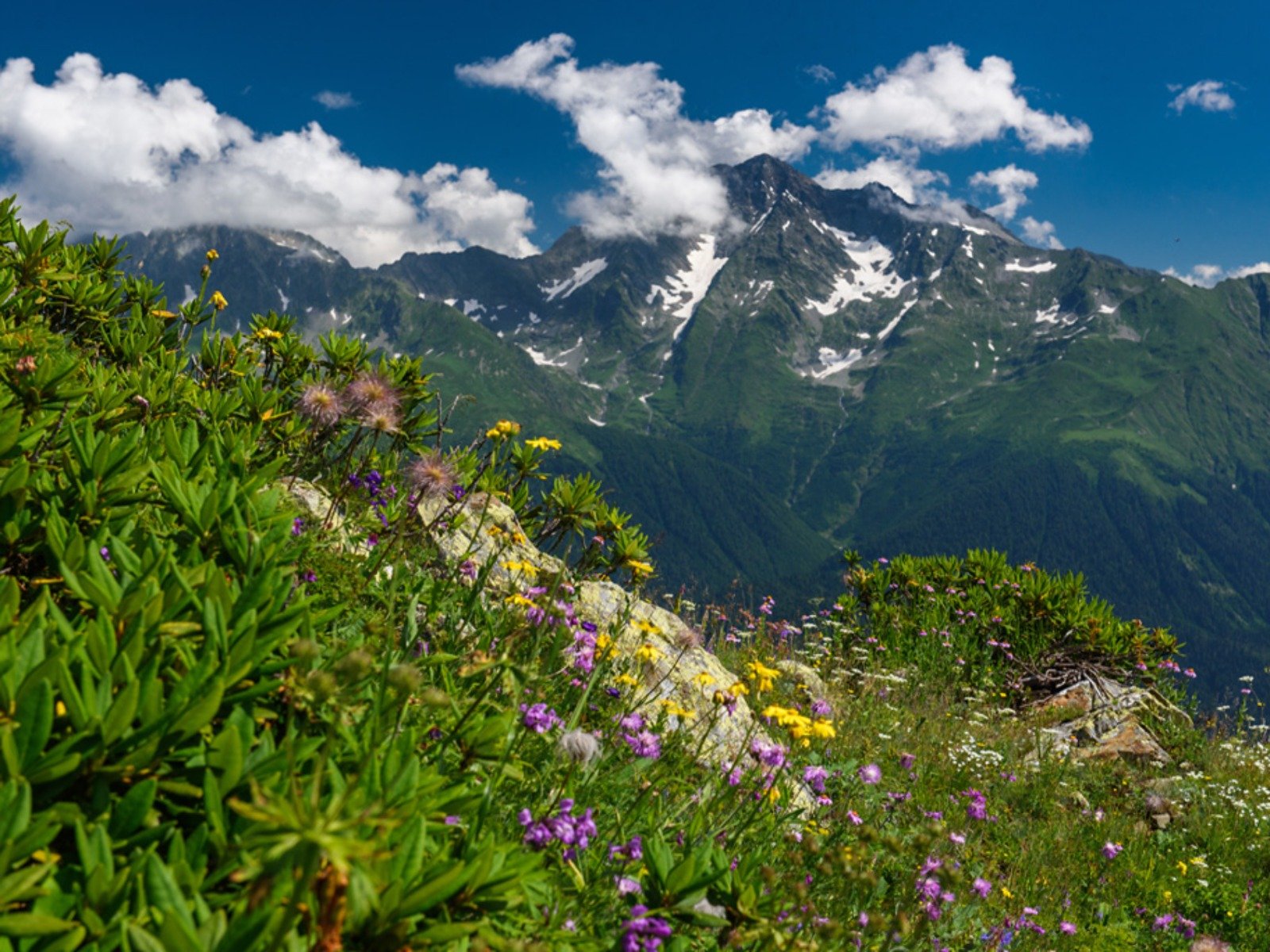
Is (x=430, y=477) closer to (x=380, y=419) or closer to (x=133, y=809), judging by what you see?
(x=380, y=419)

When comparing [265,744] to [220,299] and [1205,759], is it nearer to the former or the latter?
[220,299]

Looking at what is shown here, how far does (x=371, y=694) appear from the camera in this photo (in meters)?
2.79

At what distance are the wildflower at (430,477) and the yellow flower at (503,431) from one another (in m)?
0.47

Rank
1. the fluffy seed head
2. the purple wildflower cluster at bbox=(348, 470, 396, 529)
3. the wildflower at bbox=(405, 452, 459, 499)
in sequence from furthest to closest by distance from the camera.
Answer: the purple wildflower cluster at bbox=(348, 470, 396, 529)
the fluffy seed head
the wildflower at bbox=(405, 452, 459, 499)

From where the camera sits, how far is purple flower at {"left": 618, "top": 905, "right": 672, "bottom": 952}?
2285 mm

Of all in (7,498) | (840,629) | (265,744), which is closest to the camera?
(265,744)

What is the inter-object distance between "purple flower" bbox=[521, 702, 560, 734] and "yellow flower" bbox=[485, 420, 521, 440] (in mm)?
1484

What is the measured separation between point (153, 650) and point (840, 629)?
1304 cm

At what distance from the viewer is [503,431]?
4.29 m

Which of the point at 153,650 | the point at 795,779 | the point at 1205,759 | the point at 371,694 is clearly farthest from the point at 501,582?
the point at 1205,759

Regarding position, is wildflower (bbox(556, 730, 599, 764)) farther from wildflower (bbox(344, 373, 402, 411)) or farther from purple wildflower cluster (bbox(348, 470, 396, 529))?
purple wildflower cluster (bbox(348, 470, 396, 529))

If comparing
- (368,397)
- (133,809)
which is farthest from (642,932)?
(368,397)

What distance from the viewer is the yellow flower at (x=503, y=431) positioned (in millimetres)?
4184

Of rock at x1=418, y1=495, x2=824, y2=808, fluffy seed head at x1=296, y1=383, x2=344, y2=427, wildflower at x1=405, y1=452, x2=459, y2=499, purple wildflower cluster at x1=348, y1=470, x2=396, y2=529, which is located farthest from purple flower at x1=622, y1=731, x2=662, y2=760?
purple wildflower cluster at x1=348, y1=470, x2=396, y2=529
